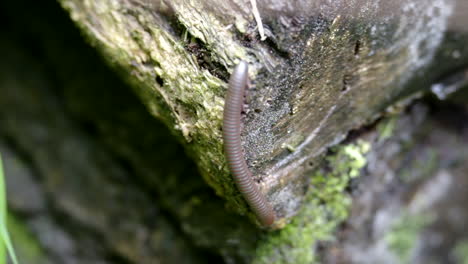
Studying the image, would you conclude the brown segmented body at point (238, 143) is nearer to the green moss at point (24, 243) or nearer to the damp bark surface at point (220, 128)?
the damp bark surface at point (220, 128)

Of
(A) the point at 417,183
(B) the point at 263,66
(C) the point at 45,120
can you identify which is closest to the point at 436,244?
(A) the point at 417,183

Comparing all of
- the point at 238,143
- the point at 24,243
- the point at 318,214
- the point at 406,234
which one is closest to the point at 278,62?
the point at 238,143

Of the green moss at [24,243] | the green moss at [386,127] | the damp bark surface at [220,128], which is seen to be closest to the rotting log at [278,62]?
the damp bark surface at [220,128]

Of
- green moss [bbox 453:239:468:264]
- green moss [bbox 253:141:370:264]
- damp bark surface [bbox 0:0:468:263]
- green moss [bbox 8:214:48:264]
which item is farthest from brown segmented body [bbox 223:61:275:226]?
green moss [bbox 453:239:468:264]

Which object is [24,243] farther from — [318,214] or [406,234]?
[406,234]

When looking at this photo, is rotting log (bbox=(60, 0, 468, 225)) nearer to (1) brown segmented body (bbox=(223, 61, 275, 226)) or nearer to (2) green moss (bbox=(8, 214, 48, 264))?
(1) brown segmented body (bbox=(223, 61, 275, 226))
